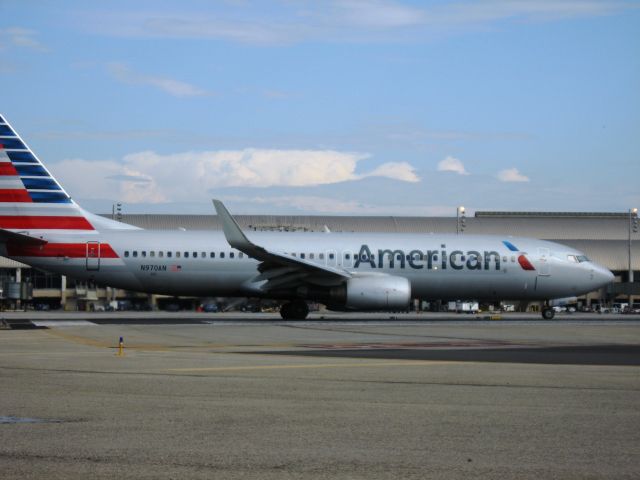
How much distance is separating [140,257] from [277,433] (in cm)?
3163

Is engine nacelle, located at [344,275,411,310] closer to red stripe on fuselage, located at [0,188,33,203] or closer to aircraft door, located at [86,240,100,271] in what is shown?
aircraft door, located at [86,240,100,271]

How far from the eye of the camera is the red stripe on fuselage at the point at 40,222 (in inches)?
1578

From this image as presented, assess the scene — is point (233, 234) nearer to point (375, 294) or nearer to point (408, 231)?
point (375, 294)

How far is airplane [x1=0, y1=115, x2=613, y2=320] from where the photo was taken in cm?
3988

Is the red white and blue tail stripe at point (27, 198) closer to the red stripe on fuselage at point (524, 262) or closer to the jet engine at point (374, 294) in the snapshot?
the jet engine at point (374, 294)

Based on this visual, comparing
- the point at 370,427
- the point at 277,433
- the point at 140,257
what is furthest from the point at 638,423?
the point at 140,257

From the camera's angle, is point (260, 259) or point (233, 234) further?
point (260, 259)

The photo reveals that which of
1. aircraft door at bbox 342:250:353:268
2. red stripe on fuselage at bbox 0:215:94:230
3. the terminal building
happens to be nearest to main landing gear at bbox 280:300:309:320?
aircraft door at bbox 342:250:353:268

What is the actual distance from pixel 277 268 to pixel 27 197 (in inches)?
421

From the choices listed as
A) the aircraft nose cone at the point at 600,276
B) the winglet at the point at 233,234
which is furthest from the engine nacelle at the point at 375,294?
the aircraft nose cone at the point at 600,276

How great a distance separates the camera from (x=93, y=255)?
40156mm

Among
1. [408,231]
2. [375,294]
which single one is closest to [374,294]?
[375,294]

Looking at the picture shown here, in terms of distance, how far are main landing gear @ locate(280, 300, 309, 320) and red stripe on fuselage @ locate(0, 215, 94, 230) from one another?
9330 millimetres

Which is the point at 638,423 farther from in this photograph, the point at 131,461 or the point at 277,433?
the point at 131,461
